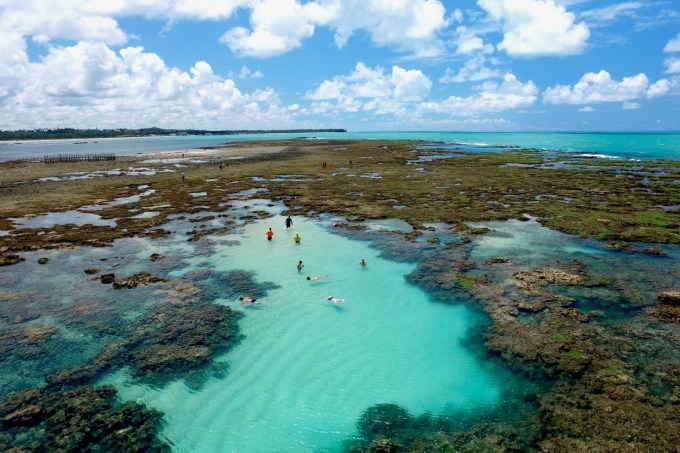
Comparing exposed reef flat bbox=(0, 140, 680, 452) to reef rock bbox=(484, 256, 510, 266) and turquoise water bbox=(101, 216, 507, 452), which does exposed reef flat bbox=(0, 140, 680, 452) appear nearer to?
reef rock bbox=(484, 256, 510, 266)

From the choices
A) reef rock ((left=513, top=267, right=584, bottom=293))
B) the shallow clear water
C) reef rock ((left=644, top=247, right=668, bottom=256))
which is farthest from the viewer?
the shallow clear water

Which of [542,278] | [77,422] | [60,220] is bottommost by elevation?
[77,422]

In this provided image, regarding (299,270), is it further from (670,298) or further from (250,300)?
(670,298)

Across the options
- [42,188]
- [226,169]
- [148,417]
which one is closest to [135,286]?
[148,417]

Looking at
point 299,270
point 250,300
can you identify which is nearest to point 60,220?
point 299,270

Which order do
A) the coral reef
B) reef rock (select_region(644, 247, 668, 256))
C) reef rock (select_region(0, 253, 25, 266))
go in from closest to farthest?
the coral reef, reef rock (select_region(644, 247, 668, 256)), reef rock (select_region(0, 253, 25, 266))

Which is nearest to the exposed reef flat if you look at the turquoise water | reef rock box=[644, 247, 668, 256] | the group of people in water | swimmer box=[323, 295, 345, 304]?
reef rock box=[644, 247, 668, 256]

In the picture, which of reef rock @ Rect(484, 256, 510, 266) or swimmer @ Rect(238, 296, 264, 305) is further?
reef rock @ Rect(484, 256, 510, 266)
